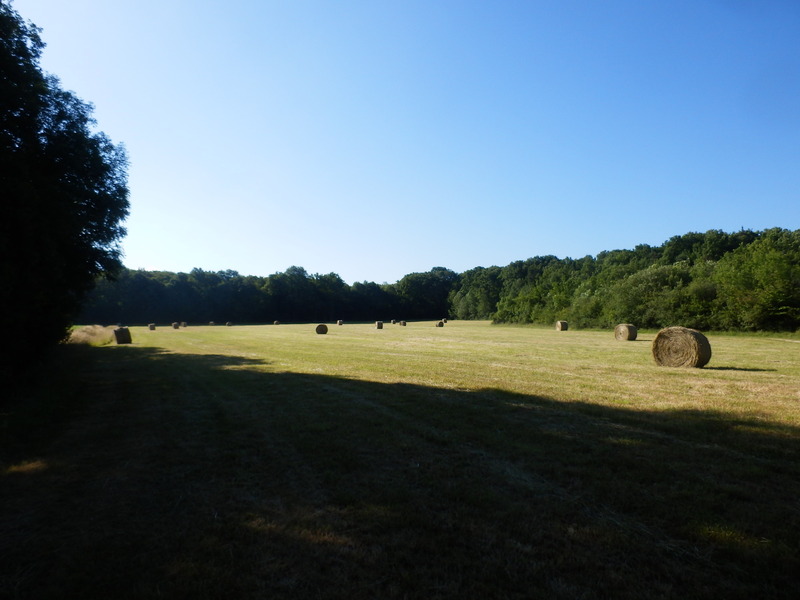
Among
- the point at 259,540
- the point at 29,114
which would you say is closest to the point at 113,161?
the point at 29,114

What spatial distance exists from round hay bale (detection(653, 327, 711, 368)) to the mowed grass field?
227 inches

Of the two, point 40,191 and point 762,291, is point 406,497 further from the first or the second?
point 762,291

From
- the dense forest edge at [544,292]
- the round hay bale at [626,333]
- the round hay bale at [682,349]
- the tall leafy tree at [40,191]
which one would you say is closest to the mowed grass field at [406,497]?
the tall leafy tree at [40,191]

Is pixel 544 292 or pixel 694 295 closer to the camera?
pixel 694 295

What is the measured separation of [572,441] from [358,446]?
3020 mm

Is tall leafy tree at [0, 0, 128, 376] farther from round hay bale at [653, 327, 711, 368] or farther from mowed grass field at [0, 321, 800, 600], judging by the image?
round hay bale at [653, 327, 711, 368]

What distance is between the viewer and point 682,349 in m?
15.6

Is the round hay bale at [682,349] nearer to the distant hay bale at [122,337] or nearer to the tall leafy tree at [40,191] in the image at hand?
the tall leafy tree at [40,191]

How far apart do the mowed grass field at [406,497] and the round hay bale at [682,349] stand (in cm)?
577

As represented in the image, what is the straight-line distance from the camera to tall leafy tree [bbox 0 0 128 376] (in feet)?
31.5

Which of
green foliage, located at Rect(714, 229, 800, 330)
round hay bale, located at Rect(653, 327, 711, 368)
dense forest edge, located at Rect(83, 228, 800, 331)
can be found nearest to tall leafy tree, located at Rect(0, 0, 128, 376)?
dense forest edge, located at Rect(83, 228, 800, 331)

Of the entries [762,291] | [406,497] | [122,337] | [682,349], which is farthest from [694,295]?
[122,337]

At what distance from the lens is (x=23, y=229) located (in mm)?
9641

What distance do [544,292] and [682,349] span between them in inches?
2276
